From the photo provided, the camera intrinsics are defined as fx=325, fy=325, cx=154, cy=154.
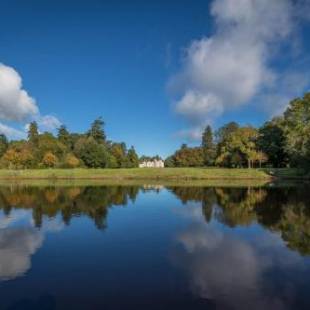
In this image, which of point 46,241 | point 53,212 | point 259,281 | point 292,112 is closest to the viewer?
point 259,281

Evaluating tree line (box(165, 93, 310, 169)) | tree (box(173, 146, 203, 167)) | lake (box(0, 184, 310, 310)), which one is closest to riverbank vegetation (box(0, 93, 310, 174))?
tree line (box(165, 93, 310, 169))

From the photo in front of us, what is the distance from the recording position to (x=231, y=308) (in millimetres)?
8750

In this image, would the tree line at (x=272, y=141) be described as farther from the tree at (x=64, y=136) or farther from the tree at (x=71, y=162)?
the tree at (x=64, y=136)

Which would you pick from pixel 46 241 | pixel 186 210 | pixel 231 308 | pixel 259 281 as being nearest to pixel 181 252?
pixel 259 281

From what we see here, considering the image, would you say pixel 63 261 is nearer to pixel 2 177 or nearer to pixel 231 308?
pixel 231 308

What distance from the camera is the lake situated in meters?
9.41

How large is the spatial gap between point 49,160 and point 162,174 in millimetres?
38334

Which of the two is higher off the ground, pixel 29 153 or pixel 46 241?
pixel 29 153

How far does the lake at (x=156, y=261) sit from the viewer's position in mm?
9414

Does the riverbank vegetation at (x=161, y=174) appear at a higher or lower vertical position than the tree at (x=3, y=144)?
lower

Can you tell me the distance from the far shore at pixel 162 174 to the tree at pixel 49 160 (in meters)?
13.5

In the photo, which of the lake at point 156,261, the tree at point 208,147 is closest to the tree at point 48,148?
the tree at point 208,147

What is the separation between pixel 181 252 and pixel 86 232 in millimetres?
6772

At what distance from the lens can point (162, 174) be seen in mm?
81812
